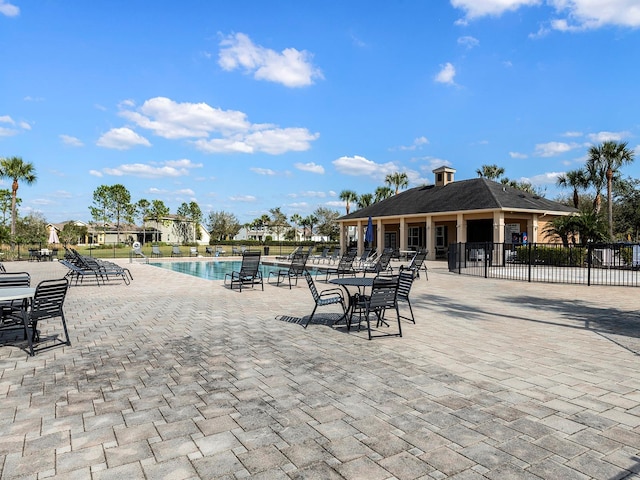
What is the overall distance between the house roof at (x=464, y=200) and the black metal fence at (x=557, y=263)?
3122 millimetres

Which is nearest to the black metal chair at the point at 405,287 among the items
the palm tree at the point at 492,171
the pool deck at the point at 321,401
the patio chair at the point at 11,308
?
the pool deck at the point at 321,401

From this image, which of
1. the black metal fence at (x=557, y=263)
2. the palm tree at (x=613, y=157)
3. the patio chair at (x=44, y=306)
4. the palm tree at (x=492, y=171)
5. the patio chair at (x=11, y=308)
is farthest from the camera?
the palm tree at (x=492, y=171)

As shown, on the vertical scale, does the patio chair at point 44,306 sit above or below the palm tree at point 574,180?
below

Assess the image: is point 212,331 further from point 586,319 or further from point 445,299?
point 586,319

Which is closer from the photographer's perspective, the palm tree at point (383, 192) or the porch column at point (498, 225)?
the porch column at point (498, 225)

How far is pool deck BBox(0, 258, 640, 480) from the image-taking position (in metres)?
2.75

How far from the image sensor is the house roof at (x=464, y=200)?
1005 inches

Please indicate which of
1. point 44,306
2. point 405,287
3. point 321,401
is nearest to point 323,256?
point 405,287

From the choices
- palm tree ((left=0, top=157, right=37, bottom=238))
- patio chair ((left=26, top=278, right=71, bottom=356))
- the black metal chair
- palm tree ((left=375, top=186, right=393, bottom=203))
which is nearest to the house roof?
palm tree ((left=375, top=186, right=393, bottom=203))

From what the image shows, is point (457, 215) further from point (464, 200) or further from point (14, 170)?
point (14, 170)

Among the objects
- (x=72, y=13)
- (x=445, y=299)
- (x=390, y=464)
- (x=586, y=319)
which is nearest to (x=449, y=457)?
(x=390, y=464)

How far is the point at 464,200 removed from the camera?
27.4m

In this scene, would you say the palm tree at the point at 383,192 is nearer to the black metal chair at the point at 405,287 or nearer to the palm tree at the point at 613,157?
the palm tree at the point at 613,157

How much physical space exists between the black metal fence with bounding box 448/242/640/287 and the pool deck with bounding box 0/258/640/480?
941 centimetres
